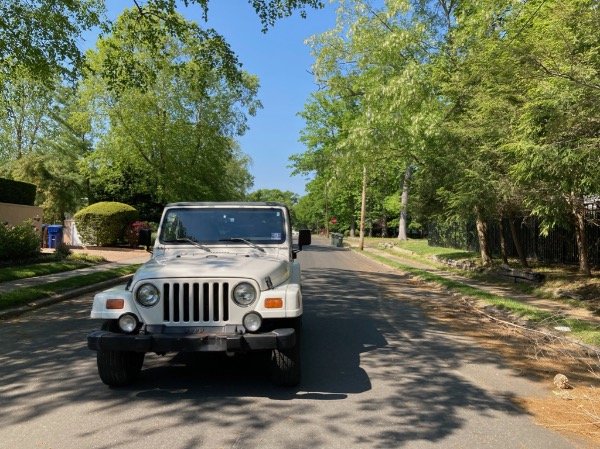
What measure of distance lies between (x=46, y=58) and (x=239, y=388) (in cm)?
1002

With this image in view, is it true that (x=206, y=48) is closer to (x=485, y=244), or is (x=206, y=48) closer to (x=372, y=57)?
(x=372, y=57)

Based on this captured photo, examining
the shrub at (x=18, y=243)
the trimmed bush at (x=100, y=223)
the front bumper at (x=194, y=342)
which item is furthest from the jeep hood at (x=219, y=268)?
the trimmed bush at (x=100, y=223)

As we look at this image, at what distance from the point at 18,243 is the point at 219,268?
1260 centimetres

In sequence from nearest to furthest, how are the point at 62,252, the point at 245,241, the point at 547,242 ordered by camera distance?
the point at 245,241, the point at 547,242, the point at 62,252

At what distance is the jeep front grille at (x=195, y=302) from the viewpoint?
4.29m

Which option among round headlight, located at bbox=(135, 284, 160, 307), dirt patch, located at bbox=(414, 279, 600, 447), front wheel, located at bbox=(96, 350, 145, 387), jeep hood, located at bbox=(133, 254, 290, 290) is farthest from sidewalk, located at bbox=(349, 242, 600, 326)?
front wheel, located at bbox=(96, 350, 145, 387)

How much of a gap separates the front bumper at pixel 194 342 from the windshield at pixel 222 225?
6.39 ft

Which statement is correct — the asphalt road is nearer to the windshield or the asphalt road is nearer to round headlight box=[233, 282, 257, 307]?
round headlight box=[233, 282, 257, 307]

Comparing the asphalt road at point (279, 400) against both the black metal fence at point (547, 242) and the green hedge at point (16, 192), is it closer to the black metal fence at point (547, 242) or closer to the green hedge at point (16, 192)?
the black metal fence at point (547, 242)

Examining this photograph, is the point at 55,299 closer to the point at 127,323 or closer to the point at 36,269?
the point at 36,269

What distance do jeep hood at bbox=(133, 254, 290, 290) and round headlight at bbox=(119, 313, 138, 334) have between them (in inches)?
13.9

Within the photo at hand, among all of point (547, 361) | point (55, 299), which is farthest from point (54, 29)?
point (547, 361)

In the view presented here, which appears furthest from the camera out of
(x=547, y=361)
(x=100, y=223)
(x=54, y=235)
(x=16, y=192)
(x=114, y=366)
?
(x=100, y=223)

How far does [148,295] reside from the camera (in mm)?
4340
